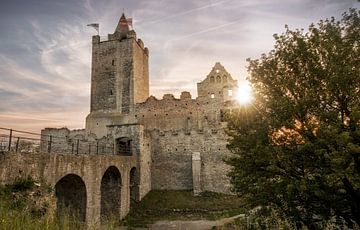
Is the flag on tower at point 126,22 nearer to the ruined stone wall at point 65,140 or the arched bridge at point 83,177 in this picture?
the ruined stone wall at point 65,140

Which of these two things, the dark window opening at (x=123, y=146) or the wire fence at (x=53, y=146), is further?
the dark window opening at (x=123, y=146)

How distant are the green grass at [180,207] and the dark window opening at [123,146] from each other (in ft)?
13.3

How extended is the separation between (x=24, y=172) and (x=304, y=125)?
1016cm

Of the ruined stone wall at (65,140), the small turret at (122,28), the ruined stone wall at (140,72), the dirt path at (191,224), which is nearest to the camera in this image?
the dirt path at (191,224)

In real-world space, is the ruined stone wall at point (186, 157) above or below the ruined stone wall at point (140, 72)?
below

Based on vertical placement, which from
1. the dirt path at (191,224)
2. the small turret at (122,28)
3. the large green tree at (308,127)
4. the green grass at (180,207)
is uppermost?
the small turret at (122,28)

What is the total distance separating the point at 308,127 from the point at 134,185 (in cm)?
1681

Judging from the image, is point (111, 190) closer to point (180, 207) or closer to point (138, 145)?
point (138, 145)

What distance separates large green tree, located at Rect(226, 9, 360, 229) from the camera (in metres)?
8.62

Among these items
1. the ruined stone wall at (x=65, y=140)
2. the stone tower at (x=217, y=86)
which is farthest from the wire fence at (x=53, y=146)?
the stone tower at (x=217, y=86)

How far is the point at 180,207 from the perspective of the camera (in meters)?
22.2

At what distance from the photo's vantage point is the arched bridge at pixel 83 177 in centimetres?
1098

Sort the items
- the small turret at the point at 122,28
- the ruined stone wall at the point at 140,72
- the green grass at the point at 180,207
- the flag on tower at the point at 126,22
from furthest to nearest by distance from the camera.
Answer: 1. the flag on tower at the point at 126,22
2. the small turret at the point at 122,28
3. the ruined stone wall at the point at 140,72
4. the green grass at the point at 180,207

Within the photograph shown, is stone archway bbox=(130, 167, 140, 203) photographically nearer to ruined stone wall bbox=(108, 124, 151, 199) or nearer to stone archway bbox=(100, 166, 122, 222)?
ruined stone wall bbox=(108, 124, 151, 199)
